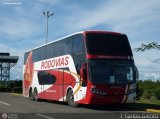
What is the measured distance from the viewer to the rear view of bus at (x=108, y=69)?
21922 millimetres

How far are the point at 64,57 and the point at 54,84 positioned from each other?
282cm

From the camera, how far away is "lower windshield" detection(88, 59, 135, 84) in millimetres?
22047

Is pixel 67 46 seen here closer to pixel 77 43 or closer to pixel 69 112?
pixel 77 43

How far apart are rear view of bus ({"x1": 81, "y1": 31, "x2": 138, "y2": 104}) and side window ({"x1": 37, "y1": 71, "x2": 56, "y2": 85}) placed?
5.90 metres

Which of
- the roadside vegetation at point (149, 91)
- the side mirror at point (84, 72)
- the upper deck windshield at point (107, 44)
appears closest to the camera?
the side mirror at point (84, 72)

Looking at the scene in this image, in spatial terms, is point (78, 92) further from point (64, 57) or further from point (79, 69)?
point (64, 57)

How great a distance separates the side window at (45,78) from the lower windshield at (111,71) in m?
6.04

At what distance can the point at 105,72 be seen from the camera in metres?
22.3

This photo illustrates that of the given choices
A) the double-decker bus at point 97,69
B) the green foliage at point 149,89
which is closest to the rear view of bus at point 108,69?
the double-decker bus at point 97,69

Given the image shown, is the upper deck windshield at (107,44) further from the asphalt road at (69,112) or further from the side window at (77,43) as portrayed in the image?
the asphalt road at (69,112)

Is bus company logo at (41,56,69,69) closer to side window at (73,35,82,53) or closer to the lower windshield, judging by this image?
side window at (73,35,82,53)

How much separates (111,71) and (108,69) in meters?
0.18

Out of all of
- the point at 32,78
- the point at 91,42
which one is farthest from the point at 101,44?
the point at 32,78

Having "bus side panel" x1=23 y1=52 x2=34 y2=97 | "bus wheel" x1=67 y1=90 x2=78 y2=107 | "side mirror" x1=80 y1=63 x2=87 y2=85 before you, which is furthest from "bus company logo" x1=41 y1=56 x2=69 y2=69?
"bus side panel" x1=23 y1=52 x2=34 y2=97
